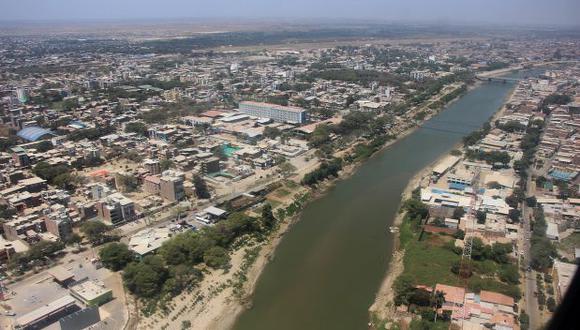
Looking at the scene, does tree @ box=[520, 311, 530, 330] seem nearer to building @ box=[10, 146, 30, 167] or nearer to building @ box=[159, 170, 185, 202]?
building @ box=[159, 170, 185, 202]

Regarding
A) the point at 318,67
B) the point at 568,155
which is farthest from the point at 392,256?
the point at 318,67

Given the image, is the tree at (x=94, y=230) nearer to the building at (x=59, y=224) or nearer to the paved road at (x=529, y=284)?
the building at (x=59, y=224)

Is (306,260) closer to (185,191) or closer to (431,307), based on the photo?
(431,307)

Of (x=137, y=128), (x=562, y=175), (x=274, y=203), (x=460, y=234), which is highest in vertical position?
(x=137, y=128)

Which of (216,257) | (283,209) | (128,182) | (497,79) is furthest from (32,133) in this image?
(497,79)

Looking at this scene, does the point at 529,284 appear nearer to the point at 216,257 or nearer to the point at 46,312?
the point at 216,257

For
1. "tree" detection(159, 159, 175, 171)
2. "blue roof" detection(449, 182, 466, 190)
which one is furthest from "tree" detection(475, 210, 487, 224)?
"tree" detection(159, 159, 175, 171)
